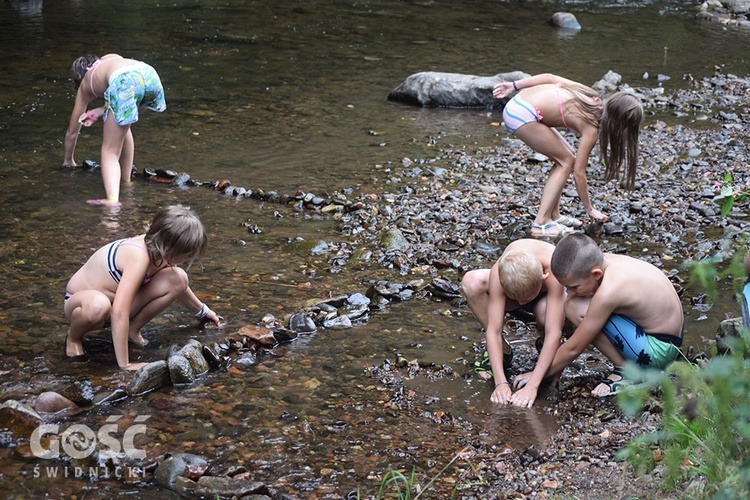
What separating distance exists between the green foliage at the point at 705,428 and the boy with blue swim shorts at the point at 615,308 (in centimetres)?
70

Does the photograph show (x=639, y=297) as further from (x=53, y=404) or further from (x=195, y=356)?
(x=53, y=404)

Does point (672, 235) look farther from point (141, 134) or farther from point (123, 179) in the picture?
point (141, 134)

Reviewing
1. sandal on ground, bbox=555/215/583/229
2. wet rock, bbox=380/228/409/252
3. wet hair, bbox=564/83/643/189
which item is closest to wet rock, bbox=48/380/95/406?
wet rock, bbox=380/228/409/252

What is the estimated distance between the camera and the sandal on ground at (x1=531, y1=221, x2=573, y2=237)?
6.43 meters

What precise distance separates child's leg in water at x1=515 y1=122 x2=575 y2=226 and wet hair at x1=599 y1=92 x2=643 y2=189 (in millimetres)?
390

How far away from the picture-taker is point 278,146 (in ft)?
28.2

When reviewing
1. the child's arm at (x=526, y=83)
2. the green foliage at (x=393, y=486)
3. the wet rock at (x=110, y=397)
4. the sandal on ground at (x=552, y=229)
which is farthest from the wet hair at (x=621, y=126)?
the wet rock at (x=110, y=397)

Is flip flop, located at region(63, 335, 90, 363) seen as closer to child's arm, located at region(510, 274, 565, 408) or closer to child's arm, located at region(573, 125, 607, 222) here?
child's arm, located at region(510, 274, 565, 408)

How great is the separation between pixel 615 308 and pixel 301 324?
1.88 meters

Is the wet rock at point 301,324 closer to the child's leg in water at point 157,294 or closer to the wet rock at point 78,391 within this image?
the child's leg in water at point 157,294

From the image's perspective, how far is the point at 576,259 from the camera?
153 inches

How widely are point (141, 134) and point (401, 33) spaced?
25.0ft

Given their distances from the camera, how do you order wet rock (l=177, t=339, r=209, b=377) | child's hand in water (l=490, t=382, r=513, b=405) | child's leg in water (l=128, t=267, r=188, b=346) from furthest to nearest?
child's leg in water (l=128, t=267, r=188, b=346)
wet rock (l=177, t=339, r=209, b=377)
child's hand in water (l=490, t=382, r=513, b=405)

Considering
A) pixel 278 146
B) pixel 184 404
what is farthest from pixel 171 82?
pixel 184 404
